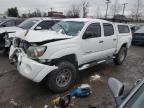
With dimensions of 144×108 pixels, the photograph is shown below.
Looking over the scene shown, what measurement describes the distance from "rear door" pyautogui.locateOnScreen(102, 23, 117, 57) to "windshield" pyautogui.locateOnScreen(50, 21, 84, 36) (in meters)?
1.09

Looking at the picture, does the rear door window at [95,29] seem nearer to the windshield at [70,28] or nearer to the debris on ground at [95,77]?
the windshield at [70,28]

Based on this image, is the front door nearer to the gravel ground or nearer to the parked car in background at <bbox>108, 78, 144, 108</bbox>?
the gravel ground

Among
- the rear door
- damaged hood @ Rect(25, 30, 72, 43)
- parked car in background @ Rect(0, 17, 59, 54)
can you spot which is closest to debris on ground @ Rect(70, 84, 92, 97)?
damaged hood @ Rect(25, 30, 72, 43)

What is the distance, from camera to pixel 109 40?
276 inches

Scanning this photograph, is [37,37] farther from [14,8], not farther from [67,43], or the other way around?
[14,8]

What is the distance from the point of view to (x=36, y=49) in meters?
4.88

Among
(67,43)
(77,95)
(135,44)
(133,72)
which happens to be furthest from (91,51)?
(135,44)

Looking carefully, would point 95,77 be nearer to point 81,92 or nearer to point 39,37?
point 81,92

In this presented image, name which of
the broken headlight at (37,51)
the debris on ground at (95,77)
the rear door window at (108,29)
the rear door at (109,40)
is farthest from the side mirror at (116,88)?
the rear door window at (108,29)

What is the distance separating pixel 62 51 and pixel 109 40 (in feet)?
8.00

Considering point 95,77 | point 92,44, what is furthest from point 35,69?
point 95,77

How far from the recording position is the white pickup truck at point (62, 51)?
4875mm

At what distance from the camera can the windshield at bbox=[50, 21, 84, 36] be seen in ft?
19.5

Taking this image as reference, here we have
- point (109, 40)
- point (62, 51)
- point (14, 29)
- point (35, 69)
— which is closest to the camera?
point (35, 69)
